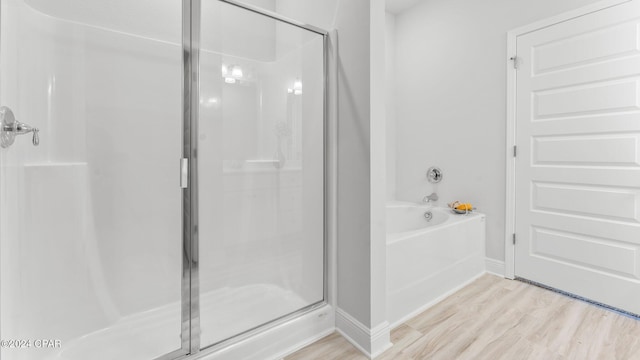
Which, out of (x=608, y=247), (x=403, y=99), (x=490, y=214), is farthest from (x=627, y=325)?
(x=403, y=99)

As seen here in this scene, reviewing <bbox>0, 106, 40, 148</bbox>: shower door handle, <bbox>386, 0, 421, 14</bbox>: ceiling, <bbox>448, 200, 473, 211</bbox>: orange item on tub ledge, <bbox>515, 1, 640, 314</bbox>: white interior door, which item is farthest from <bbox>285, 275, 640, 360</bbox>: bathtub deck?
<bbox>386, 0, 421, 14</bbox>: ceiling

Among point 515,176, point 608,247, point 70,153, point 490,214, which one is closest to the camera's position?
point 70,153

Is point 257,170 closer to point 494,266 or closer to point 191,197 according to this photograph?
point 191,197

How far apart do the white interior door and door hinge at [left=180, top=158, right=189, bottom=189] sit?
2.45 meters

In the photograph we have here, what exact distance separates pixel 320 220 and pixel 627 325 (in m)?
1.94

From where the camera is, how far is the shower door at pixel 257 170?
139 cm

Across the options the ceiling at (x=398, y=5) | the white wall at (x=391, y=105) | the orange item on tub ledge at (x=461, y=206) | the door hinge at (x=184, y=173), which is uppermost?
the ceiling at (x=398, y=5)

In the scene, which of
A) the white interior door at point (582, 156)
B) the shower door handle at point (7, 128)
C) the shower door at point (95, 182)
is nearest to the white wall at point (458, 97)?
the white interior door at point (582, 156)

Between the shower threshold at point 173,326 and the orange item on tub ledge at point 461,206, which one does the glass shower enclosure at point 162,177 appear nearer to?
the shower threshold at point 173,326

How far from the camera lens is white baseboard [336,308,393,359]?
1503mm

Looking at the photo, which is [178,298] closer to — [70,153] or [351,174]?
[70,153]

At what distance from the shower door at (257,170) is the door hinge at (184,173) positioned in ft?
0.20

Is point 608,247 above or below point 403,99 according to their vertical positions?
below

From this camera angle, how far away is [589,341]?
1.58m
